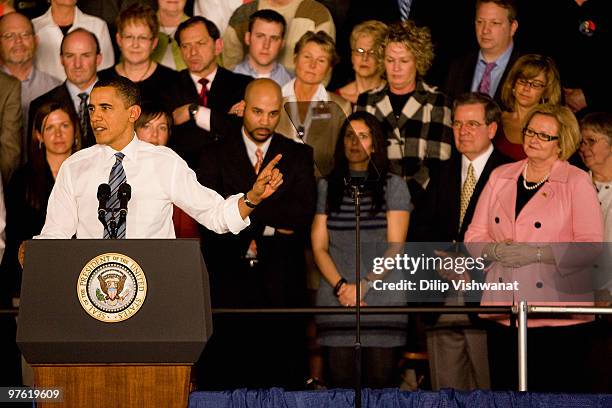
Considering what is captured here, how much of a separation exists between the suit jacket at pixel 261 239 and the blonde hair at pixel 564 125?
43.5 inches

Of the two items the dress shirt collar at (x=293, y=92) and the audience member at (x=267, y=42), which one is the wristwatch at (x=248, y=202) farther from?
the audience member at (x=267, y=42)

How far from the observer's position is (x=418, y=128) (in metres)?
5.68

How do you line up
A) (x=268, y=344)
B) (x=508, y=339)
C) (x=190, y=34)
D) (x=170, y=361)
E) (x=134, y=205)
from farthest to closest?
(x=190, y=34)
(x=268, y=344)
(x=508, y=339)
(x=134, y=205)
(x=170, y=361)

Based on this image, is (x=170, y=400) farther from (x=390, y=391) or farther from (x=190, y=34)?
(x=190, y=34)

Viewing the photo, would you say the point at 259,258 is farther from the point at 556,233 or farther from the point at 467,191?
the point at 556,233

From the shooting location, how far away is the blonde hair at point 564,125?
5129mm

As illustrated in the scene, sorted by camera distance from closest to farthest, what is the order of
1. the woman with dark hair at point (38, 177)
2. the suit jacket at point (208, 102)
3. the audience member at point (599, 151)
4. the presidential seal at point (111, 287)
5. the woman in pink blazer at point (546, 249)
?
1. the presidential seal at point (111, 287)
2. the woman in pink blazer at point (546, 249)
3. the audience member at point (599, 151)
4. the woman with dark hair at point (38, 177)
5. the suit jacket at point (208, 102)

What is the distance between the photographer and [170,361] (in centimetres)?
341

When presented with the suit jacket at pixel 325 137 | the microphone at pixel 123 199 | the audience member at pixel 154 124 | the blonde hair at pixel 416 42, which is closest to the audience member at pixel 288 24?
the blonde hair at pixel 416 42

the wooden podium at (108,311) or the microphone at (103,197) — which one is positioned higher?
the microphone at (103,197)

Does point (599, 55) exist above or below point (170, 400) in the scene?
above

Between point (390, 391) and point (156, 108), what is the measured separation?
226 centimetres

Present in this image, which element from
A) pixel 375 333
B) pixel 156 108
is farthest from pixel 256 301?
pixel 156 108
